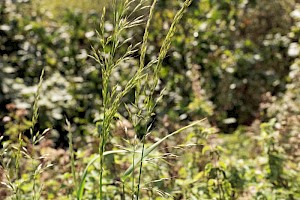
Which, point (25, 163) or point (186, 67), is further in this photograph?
point (186, 67)

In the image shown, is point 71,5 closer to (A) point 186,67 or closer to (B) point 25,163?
(A) point 186,67

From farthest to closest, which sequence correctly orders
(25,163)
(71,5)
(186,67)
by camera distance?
(71,5)
(186,67)
(25,163)

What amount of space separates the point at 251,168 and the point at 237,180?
389 millimetres

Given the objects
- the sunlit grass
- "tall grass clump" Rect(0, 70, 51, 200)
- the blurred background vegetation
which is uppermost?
the sunlit grass

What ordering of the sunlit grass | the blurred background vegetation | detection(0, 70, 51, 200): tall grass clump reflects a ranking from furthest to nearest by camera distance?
the sunlit grass, the blurred background vegetation, detection(0, 70, 51, 200): tall grass clump

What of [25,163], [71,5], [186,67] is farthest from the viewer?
[71,5]

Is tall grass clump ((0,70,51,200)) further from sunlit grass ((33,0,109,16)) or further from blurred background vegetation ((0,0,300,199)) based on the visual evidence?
sunlit grass ((33,0,109,16))

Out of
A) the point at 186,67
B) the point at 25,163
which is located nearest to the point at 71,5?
the point at 186,67

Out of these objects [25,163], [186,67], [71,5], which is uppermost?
[71,5]

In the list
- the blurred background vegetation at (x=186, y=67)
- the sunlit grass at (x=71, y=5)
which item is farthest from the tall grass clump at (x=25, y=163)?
the sunlit grass at (x=71, y=5)

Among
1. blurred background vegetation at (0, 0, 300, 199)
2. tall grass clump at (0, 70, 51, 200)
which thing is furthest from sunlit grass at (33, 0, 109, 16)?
tall grass clump at (0, 70, 51, 200)

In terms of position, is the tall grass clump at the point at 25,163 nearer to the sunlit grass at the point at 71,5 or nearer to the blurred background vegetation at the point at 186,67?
the blurred background vegetation at the point at 186,67

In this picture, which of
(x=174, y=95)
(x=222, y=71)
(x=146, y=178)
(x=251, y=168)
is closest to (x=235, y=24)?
(x=222, y=71)

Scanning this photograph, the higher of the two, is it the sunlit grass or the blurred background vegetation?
the sunlit grass
